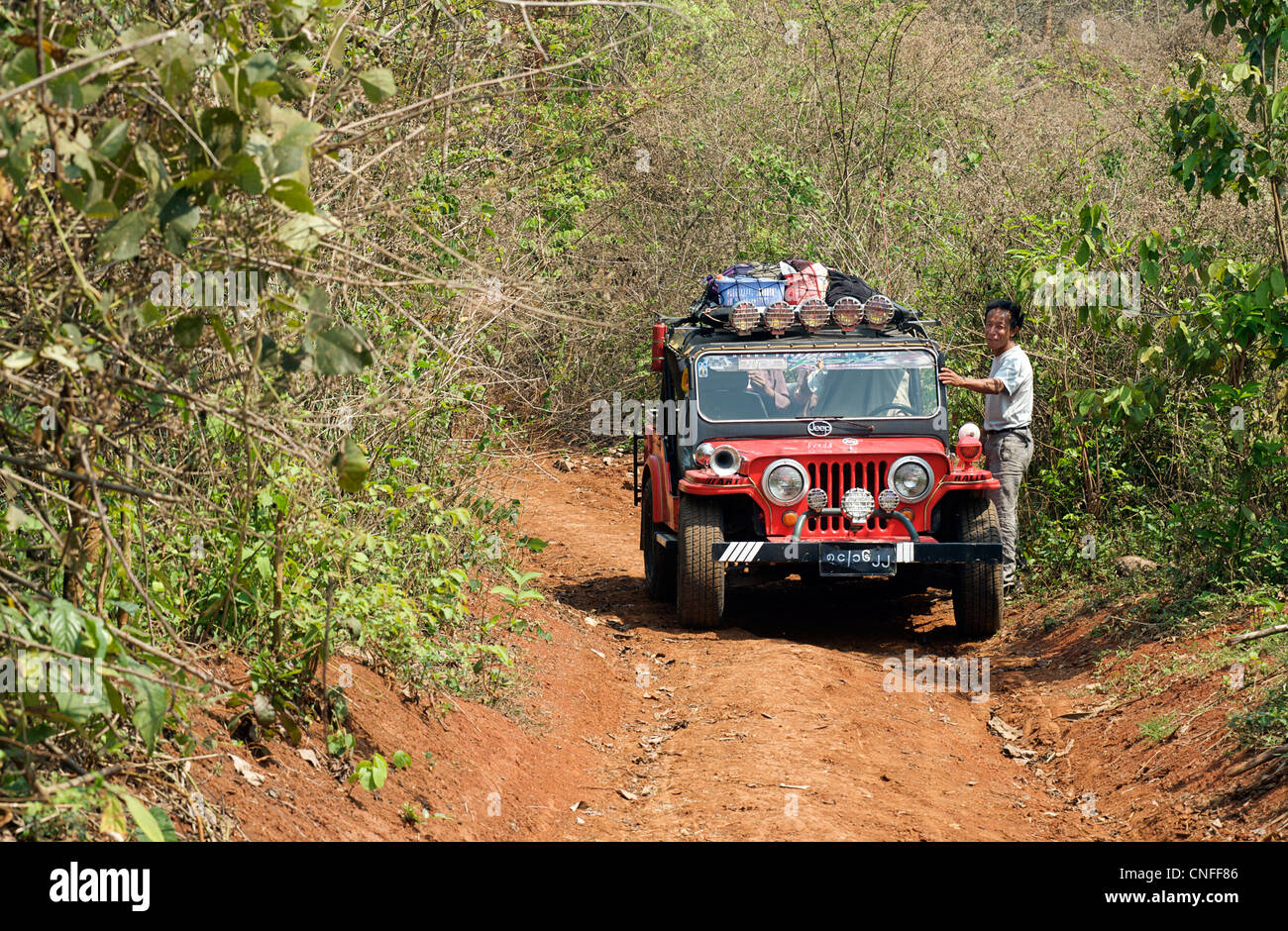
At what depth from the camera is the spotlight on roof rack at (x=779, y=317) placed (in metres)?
9.20

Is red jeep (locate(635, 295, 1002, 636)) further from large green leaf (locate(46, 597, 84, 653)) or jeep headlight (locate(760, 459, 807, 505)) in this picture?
large green leaf (locate(46, 597, 84, 653))

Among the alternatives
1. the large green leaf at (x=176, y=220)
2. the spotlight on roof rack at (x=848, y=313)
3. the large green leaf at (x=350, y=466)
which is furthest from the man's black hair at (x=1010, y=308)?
the large green leaf at (x=176, y=220)

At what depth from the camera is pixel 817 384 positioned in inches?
355

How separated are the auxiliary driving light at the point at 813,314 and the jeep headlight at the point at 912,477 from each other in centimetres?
138

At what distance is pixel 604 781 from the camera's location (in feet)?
20.1

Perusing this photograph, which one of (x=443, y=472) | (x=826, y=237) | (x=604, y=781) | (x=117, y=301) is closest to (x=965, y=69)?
(x=826, y=237)

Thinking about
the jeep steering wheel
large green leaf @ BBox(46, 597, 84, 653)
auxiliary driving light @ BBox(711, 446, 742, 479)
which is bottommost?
auxiliary driving light @ BBox(711, 446, 742, 479)

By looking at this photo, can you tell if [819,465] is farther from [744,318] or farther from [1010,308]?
[1010,308]

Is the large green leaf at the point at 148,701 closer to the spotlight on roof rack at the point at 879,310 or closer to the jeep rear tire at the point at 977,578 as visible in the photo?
the jeep rear tire at the point at 977,578

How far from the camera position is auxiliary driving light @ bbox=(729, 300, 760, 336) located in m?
9.14

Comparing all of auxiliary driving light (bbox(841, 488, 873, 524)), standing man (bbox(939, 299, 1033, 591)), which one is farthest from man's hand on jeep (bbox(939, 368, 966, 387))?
auxiliary driving light (bbox(841, 488, 873, 524))

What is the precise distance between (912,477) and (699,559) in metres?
1.50

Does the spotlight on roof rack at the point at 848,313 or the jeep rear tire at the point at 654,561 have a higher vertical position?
the spotlight on roof rack at the point at 848,313

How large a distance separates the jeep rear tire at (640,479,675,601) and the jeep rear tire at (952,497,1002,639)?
207 centimetres
